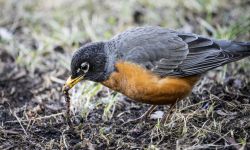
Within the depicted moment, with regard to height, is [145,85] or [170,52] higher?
[170,52]

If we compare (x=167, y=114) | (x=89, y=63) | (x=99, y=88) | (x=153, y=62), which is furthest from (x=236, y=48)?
(x=99, y=88)

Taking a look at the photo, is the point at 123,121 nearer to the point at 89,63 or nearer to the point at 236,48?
the point at 89,63

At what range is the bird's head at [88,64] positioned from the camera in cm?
612

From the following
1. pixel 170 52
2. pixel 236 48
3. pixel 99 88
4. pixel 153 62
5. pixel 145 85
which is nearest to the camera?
pixel 145 85

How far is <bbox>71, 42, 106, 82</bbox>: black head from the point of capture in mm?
6113

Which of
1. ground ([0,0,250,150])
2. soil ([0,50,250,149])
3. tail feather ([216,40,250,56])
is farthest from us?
tail feather ([216,40,250,56])

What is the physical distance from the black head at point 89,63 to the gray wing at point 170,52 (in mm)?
265

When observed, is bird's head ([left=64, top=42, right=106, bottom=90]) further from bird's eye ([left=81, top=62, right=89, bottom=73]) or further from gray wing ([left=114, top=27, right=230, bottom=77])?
gray wing ([left=114, top=27, right=230, bottom=77])

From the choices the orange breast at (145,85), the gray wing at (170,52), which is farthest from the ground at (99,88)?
the gray wing at (170,52)

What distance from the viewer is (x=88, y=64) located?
6211mm

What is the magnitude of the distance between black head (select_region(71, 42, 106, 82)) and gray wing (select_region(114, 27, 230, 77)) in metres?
0.27

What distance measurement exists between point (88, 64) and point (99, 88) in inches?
44.2

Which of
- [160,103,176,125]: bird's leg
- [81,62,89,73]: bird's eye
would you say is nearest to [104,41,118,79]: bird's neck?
[81,62,89,73]: bird's eye

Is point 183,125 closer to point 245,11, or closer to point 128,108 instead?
point 128,108
